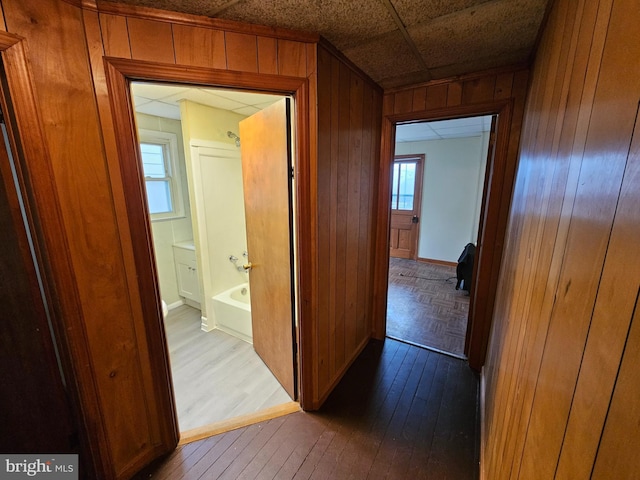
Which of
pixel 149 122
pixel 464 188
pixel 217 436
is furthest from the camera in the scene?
pixel 464 188

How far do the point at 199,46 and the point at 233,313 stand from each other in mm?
2306

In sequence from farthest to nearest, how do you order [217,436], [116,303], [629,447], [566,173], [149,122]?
[149,122] < [217,436] < [116,303] < [566,173] < [629,447]

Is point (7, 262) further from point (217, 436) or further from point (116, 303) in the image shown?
point (217, 436)

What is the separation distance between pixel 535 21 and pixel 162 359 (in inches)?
96.9

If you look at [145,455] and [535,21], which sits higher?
[535,21]

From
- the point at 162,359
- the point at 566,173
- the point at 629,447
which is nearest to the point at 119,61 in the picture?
the point at 162,359

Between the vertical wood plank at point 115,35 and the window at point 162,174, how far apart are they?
224 cm

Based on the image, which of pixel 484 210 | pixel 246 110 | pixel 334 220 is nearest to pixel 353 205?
pixel 334 220

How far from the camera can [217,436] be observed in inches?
63.6

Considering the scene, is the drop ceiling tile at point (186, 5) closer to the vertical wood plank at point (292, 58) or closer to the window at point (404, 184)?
the vertical wood plank at point (292, 58)

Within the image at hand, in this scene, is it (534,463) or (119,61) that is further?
(119,61)

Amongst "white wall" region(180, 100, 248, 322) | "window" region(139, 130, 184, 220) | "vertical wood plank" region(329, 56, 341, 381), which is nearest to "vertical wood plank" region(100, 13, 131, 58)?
"vertical wood plank" region(329, 56, 341, 381)

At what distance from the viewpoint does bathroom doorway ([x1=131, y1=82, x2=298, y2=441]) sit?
1919 millimetres

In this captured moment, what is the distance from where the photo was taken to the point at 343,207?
5.94ft
